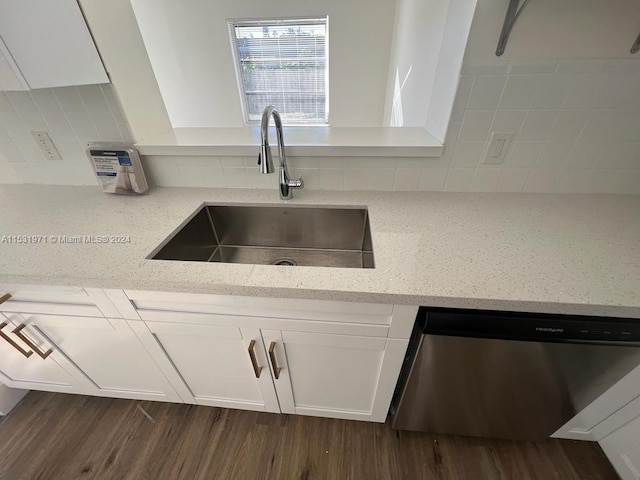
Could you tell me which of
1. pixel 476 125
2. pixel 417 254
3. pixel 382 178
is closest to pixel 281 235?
pixel 382 178

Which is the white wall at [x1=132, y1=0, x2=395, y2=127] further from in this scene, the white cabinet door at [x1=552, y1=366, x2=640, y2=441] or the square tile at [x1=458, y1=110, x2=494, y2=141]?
the white cabinet door at [x1=552, y1=366, x2=640, y2=441]

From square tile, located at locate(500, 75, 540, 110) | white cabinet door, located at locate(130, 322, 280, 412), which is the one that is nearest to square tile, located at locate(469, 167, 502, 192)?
square tile, located at locate(500, 75, 540, 110)

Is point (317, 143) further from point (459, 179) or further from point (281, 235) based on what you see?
point (459, 179)

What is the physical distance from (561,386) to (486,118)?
94cm

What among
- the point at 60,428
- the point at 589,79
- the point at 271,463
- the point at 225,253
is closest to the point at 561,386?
the point at 589,79

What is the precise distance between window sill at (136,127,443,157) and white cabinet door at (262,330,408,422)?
0.72 meters

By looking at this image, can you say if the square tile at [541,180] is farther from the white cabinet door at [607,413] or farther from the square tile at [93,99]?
the square tile at [93,99]

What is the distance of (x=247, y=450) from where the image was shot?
1.13 metres

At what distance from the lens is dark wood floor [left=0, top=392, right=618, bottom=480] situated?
1060 mm

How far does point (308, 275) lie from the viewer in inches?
27.5

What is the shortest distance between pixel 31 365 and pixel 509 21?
85.6 inches

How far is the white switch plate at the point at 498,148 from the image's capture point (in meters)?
0.99

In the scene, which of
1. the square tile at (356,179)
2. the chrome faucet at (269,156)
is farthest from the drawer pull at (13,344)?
the square tile at (356,179)

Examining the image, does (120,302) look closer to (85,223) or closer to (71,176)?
(85,223)
